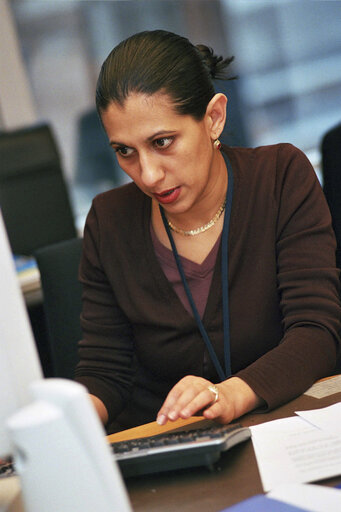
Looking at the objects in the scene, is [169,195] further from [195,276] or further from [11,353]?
[11,353]

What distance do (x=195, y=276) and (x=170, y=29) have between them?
8.21 feet

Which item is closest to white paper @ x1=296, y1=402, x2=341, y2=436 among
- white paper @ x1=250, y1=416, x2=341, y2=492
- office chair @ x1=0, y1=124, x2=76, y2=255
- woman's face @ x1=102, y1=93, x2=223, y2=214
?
white paper @ x1=250, y1=416, x2=341, y2=492

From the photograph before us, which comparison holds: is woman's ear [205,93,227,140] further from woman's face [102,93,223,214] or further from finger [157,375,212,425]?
finger [157,375,212,425]

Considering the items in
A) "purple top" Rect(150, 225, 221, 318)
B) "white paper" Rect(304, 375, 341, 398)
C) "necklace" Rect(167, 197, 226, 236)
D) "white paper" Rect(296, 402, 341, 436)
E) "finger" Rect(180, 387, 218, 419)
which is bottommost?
"white paper" Rect(304, 375, 341, 398)

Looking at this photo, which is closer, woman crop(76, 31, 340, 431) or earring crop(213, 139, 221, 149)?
woman crop(76, 31, 340, 431)

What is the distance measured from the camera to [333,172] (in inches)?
65.1

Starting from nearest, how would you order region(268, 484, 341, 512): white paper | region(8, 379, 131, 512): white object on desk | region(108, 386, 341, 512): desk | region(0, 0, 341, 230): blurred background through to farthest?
region(8, 379, 131, 512): white object on desk
region(268, 484, 341, 512): white paper
region(108, 386, 341, 512): desk
region(0, 0, 341, 230): blurred background

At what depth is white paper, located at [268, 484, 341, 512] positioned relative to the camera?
74 cm

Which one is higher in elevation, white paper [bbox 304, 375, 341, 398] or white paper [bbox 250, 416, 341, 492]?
white paper [bbox 250, 416, 341, 492]

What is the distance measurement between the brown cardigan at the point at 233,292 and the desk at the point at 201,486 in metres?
0.33

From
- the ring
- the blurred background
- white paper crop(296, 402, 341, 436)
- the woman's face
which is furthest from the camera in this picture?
the blurred background

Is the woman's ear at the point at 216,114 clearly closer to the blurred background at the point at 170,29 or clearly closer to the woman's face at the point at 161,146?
the woman's face at the point at 161,146

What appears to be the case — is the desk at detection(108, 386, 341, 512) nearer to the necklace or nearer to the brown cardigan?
the brown cardigan

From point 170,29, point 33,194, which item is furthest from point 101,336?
point 170,29
